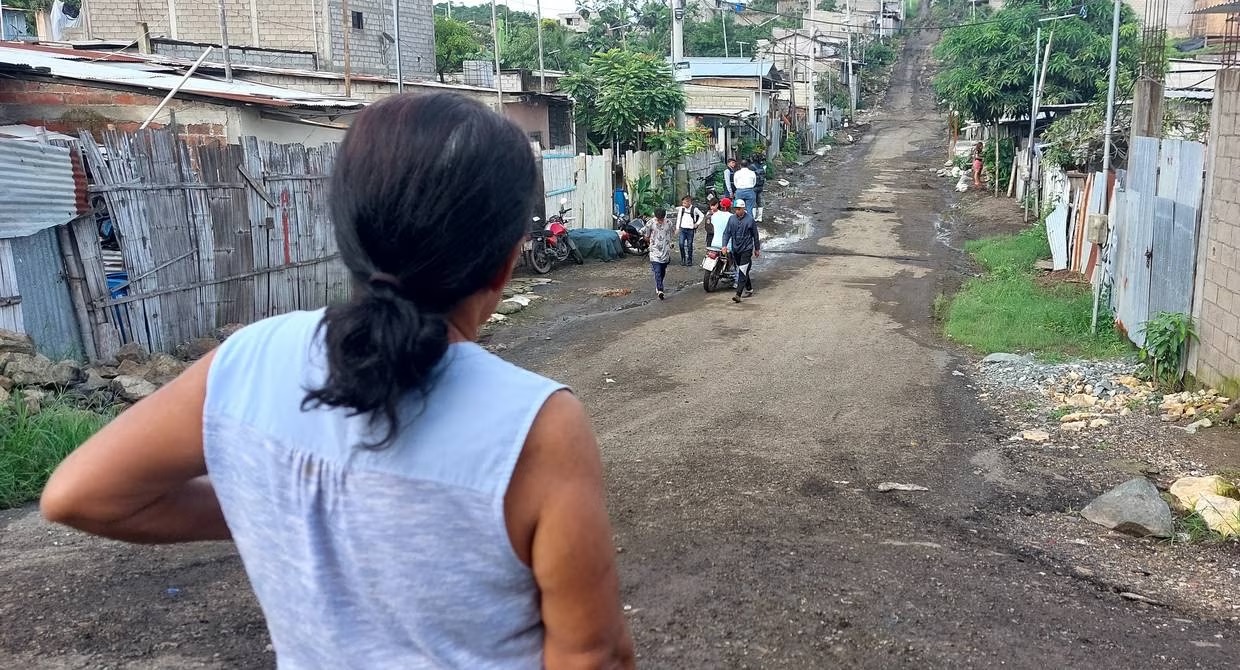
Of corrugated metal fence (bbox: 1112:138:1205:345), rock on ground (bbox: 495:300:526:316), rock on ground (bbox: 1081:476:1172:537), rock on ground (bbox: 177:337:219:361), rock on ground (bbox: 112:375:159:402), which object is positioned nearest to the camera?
rock on ground (bbox: 1081:476:1172:537)

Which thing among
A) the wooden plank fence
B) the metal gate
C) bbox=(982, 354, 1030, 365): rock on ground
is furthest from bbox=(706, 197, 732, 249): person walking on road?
the wooden plank fence

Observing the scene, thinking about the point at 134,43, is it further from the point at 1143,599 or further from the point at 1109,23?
the point at 1109,23

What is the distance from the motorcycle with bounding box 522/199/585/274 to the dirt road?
571 cm

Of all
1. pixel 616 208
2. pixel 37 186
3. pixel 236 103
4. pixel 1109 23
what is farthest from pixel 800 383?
pixel 1109 23

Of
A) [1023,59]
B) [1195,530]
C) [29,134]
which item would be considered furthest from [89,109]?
[1023,59]

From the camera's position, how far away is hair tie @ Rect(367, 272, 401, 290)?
4.20 ft

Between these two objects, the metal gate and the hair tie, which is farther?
the metal gate

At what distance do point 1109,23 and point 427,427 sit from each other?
114 feet

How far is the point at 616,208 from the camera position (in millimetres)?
21906

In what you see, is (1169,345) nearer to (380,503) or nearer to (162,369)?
(162,369)

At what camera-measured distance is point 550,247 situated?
1683 cm

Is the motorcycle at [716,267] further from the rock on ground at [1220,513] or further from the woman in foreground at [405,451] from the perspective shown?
the woman in foreground at [405,451]

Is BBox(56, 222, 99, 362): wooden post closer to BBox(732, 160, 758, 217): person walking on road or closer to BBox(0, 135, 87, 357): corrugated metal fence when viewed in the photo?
BBox(0, 135, 87, 357): corrugated metal fence

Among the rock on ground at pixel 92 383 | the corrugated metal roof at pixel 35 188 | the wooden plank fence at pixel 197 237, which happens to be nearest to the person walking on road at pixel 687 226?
the wooden plank fence at pixel 197 237
